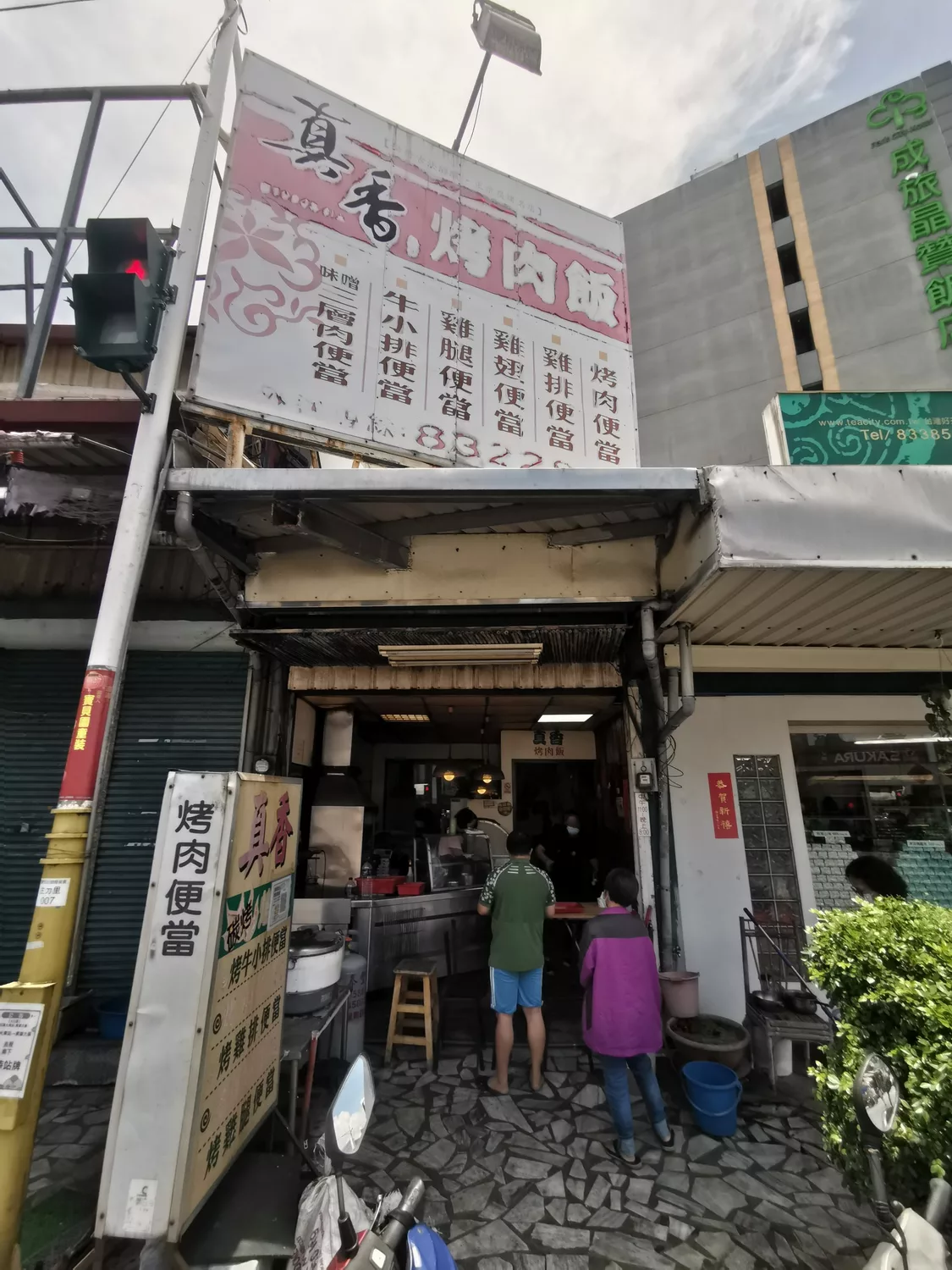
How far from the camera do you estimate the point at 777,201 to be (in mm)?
22234

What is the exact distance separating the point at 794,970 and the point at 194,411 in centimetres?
731

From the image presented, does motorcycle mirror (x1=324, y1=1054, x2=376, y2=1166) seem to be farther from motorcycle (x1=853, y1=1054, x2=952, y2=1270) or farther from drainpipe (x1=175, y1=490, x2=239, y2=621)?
drainpipe (x1=175, y1=490, x2=239, y2=621)

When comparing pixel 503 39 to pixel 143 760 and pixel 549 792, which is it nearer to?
pixel 143 760

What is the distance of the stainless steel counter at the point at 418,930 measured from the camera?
6.74 m

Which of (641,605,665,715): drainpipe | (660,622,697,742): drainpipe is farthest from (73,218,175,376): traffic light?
(660,622,697,742): drainpipe

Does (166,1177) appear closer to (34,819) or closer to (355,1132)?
(355,1132)

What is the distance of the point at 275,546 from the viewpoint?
5449mm

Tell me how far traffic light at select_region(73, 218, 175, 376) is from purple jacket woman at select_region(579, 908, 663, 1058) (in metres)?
5.29

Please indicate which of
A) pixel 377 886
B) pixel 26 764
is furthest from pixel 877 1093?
pixel 26 764

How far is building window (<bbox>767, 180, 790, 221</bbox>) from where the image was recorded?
72.3 ft

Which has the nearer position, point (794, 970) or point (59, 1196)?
point (59, 1196)

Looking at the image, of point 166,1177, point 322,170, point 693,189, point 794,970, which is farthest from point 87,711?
point 693,189

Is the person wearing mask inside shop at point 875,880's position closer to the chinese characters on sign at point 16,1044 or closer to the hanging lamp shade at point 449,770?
the chinese characters on sign at point 16,1044

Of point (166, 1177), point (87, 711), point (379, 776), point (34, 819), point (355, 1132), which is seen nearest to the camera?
point (355, 1132)
